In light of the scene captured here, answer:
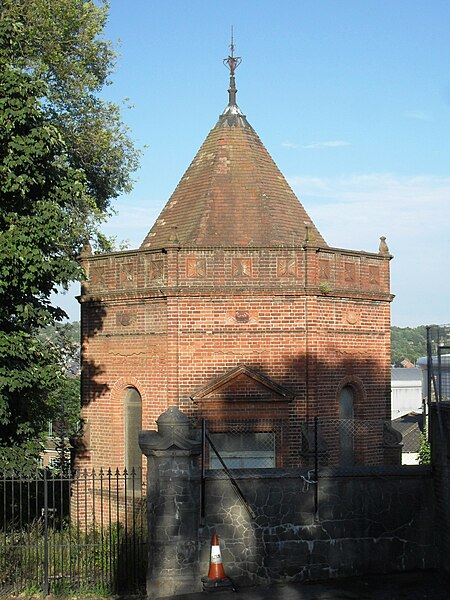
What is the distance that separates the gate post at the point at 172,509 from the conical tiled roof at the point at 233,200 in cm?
646

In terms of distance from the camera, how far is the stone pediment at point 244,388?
1728cm

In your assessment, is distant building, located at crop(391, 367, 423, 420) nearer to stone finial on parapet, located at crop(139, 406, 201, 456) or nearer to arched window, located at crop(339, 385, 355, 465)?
arched window, located at crop(339, 385, 355, 465)

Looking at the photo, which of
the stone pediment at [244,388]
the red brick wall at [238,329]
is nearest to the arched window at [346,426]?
the red brick wall at [238,329]

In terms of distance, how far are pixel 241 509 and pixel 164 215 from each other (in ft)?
32.9

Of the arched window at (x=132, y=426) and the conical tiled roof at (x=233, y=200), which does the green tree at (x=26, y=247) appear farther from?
the conical tiled roof at (x=233, y=200)

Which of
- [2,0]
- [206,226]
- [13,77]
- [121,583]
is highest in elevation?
[2,0]

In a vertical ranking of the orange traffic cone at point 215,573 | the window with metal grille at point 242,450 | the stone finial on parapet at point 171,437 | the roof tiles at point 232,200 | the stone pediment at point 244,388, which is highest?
the roof tiles at point 232,200

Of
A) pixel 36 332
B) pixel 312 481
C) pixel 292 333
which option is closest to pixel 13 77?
pixel 36 332

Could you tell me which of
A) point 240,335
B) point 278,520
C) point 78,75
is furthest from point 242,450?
point 78,75

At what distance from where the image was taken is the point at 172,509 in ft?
40.5

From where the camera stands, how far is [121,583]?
43.8 feet

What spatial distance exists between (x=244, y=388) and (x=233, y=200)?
495 centimetres

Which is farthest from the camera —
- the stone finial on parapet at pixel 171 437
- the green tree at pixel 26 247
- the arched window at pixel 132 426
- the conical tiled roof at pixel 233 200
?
the conical tiled roof at pixel 233 200

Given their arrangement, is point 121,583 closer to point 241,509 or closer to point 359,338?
point 241,509
